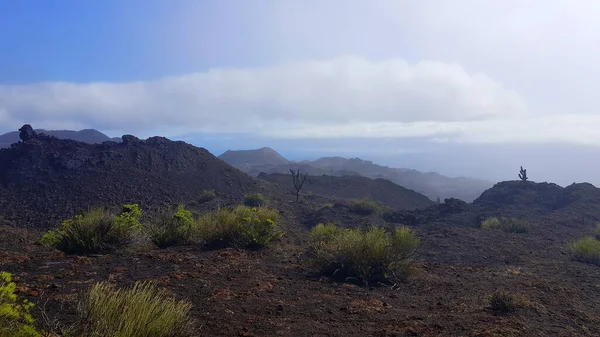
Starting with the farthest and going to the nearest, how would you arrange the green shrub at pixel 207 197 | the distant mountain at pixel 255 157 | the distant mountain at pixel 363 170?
1. the distant mountain at pixel 255 157
2. the distant mountain at pixel 363 170
3. the green shrub at pixel 207 197

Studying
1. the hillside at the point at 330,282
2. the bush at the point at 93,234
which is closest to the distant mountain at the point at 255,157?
the hillside at the point at 330,282

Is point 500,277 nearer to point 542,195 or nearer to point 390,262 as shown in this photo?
point 390,262

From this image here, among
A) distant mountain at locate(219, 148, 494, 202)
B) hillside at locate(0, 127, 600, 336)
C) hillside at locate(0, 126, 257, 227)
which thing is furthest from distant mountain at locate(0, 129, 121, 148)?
hillside at locate(0, 127, 600, 336)

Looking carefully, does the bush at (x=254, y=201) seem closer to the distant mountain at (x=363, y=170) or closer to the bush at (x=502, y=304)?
the bush at (x=502, y=304)

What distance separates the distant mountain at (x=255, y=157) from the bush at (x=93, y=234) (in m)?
88.9

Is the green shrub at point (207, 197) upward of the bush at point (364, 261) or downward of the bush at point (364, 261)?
downward

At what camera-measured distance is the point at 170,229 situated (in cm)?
1099

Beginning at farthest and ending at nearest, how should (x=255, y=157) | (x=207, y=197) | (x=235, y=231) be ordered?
(x=255, y=157) → (x=207, y=197) → (x=235, y=231)

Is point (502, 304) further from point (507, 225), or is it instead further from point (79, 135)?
point (79, 135)

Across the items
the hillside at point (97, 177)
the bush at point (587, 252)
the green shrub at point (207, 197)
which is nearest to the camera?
the bush at point (587, 252)

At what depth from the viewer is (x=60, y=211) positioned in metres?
23.0

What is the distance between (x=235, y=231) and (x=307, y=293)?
3.78m

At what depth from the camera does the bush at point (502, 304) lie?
22.7 ft

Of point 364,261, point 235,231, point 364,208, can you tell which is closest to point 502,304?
point 364,261
